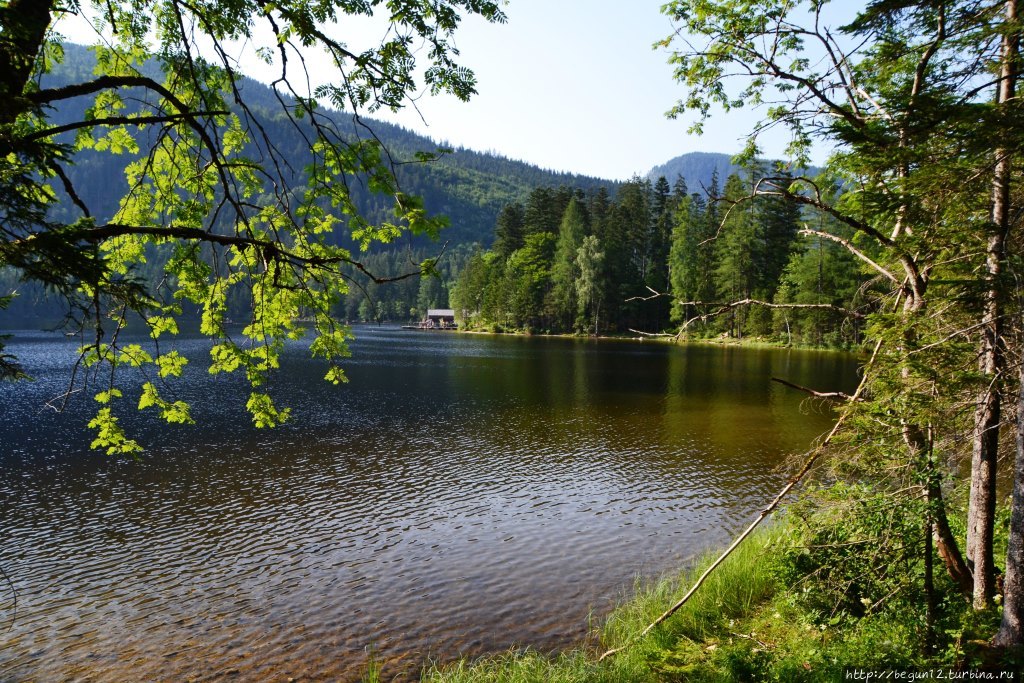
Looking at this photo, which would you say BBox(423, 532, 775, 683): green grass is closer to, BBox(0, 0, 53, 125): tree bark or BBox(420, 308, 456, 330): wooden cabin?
BBox(0, 0, 53, 125): tree bark

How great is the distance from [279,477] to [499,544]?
318 inches

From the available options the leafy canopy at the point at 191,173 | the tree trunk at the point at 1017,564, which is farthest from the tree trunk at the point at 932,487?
the leafy canopy at the point at 191,173

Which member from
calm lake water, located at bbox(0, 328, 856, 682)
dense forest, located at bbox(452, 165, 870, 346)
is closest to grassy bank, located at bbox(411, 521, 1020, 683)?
calm lake water, located at bbox(0, 328, 856, 682)

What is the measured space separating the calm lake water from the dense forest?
124 feet

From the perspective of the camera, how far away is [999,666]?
5262 millimetres

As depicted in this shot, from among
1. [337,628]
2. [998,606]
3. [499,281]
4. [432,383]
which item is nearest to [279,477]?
[337,628]

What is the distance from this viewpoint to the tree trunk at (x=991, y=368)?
5691 mm

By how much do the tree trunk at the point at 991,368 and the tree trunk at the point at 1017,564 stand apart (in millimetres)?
782

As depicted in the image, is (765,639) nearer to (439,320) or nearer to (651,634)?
(651,634)

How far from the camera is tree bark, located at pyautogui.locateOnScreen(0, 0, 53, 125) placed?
372 cm

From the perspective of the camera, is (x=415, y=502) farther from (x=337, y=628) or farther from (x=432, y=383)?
(x=432, y=383)

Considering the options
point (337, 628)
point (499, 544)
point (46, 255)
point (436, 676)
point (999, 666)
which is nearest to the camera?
point (46, 255)

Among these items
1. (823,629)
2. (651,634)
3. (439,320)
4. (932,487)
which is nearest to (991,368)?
(932,487)

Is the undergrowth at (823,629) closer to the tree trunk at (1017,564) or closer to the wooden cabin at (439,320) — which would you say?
the tree trunk at (1017,564)
